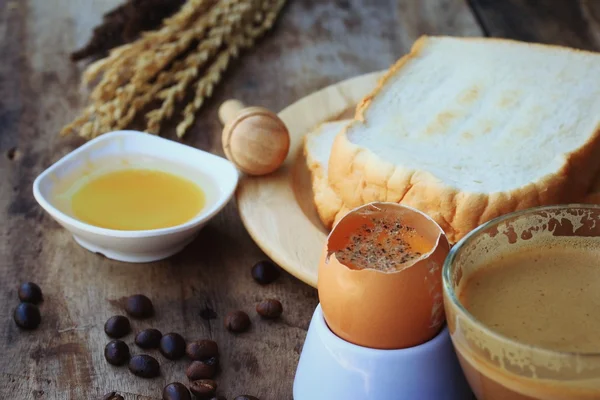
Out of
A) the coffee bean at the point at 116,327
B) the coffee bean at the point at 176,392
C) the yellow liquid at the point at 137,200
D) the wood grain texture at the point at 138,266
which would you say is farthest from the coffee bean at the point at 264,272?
the coffee bean at the point at 176,392

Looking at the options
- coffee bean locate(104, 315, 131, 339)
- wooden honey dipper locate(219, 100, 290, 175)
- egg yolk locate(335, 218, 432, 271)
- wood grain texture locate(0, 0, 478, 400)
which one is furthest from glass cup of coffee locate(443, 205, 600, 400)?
wooden honey dipper locate(219, 100, 290, 175)

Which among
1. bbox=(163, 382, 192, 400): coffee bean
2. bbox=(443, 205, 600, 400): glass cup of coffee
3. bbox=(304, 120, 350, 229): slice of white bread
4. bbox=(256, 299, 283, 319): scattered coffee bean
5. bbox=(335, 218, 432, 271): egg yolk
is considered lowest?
bbox=(256, 299, 283, 319): scattered coffee bean

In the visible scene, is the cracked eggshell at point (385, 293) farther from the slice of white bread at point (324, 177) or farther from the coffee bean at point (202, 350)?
the slice of white bread at point (324, 177)

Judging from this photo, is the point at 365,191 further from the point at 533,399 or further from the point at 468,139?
the point at 533,399

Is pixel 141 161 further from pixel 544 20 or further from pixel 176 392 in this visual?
pixel 544 20

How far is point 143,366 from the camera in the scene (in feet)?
6.66

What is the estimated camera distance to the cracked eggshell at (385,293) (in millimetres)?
1654

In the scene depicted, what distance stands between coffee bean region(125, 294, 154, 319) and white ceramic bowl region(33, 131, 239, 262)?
0.58ft

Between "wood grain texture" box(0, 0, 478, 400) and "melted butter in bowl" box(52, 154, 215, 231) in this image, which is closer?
"wood grain texture" box(0, 0, 478, 400)

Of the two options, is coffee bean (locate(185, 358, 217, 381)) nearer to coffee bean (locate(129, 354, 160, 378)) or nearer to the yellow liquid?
coffee bean (locate(129, 354, 160, 378))

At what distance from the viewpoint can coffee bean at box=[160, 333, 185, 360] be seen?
2.08 m

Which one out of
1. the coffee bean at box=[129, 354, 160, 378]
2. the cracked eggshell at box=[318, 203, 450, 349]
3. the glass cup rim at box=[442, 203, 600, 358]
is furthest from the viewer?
the coffee bean at box=[129, 354, 160, 378]

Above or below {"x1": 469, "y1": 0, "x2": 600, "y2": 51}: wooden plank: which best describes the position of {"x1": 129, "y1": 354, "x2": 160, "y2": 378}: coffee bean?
below

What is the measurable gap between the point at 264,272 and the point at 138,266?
408 mm
